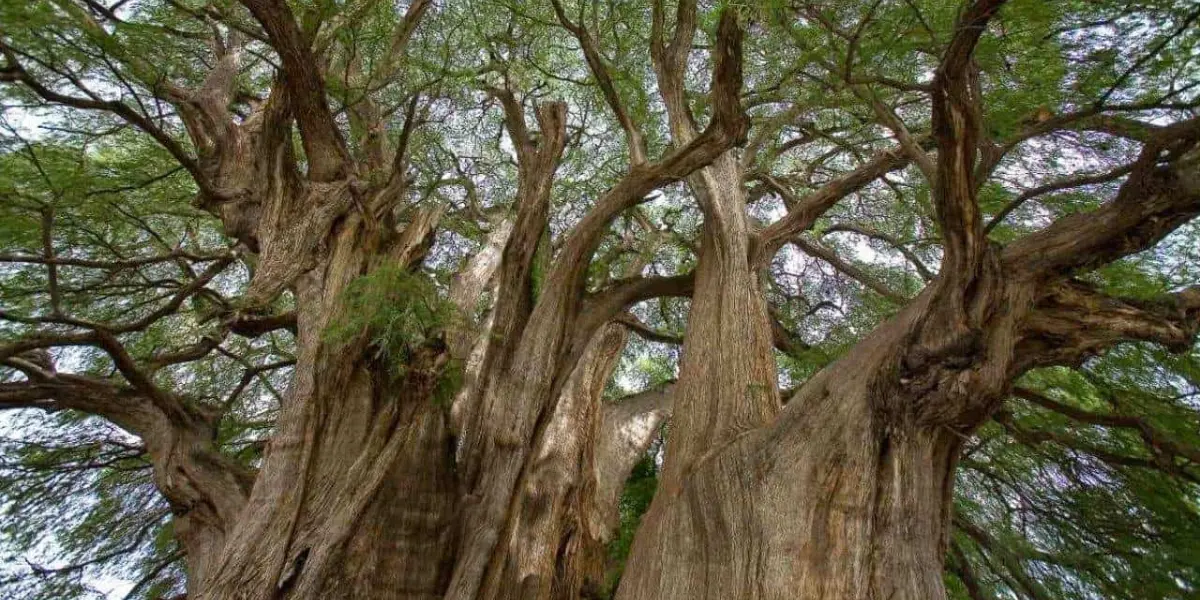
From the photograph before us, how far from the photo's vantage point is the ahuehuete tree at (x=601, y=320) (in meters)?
2.83

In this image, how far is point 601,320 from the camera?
171 inches

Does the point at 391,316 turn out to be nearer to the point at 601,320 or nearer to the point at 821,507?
the point at 601,320

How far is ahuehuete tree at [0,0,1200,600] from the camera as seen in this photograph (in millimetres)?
2834

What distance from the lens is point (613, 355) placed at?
548 cm

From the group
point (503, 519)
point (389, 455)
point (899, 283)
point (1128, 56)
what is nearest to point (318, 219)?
point (389, 455)

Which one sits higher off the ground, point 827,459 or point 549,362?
point 549,362

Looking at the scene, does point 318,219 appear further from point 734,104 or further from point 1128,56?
point 1128,56

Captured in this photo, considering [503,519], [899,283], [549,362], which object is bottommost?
[503,519]

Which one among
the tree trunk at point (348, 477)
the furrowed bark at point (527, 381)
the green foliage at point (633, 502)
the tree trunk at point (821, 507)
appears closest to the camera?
the tree trunk at point (821, 507)

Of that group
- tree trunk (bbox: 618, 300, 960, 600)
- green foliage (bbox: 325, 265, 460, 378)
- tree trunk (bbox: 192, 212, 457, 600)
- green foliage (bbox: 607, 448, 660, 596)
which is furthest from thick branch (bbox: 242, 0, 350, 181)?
green foliage (bbox: 607, 448, 660, 596)

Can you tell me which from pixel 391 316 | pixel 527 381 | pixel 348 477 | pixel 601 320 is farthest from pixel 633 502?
pixel 391 316

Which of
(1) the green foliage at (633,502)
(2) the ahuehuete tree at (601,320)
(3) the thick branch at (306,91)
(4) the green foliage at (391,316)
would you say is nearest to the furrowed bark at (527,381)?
(2) the ahuehuete tree at (601,320)

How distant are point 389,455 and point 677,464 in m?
1.38

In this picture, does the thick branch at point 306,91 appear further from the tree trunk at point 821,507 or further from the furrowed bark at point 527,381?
the tree trunk at point 821,507
